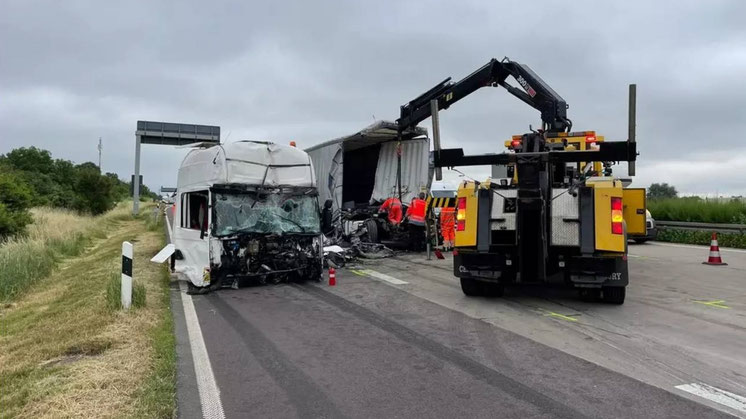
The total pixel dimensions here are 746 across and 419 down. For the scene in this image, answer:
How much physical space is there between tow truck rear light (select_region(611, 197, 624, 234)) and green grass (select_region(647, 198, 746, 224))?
14.1m

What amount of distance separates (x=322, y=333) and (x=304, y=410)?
2373 millimetres

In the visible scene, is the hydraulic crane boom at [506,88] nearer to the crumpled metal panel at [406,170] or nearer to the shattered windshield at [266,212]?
the crumpled metal panel at [406,170]

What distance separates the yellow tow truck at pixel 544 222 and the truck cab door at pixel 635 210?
1 cm

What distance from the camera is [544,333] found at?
6328mm

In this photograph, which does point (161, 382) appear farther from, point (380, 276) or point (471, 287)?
point (380, 276)

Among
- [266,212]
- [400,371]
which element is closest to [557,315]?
[400,371]

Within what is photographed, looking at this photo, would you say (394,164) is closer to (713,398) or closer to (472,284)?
(472,284)

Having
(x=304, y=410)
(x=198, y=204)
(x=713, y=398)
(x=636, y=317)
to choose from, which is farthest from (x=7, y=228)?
(x=713, y=398)

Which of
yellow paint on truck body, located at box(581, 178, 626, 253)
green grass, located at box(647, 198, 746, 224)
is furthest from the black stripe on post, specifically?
green grass, located at box(647, 198, 746, 224)

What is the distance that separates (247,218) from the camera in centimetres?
972

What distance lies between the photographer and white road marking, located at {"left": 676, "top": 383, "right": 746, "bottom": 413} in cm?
416

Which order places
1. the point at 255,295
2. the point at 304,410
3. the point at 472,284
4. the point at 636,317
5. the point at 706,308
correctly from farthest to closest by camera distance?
the point at 255,295
the point at 472,284
the point at 706,308
the point at 636,317
the point at 304,410

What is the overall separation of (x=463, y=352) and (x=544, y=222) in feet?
8.91

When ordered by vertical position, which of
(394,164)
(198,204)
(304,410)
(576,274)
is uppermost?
(394,164)
